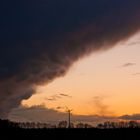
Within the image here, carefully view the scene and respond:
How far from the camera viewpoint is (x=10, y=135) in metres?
107

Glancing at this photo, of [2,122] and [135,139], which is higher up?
[2,122]

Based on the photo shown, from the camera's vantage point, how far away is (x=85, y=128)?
107 meters

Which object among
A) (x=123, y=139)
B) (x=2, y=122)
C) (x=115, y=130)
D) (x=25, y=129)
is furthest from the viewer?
(x=2, y=122)

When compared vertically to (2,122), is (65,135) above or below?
below

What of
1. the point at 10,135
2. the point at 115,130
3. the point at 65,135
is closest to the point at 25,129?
the point at 10,135

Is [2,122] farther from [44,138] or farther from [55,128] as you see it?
[44,138]

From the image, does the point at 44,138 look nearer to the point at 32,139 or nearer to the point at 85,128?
the point at 32,139

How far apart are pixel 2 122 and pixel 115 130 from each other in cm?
4272

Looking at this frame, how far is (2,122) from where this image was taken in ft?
446

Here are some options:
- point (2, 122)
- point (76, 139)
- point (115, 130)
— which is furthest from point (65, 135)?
point (2, 122)

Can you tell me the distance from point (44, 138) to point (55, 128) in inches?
416

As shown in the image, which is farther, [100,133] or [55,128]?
[55,128]

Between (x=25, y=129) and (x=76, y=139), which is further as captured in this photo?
(x=25, y=129)

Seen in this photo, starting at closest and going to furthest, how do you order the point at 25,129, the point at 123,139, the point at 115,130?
the point at 123,139 → the point at 115,130 → the point at 25,129
